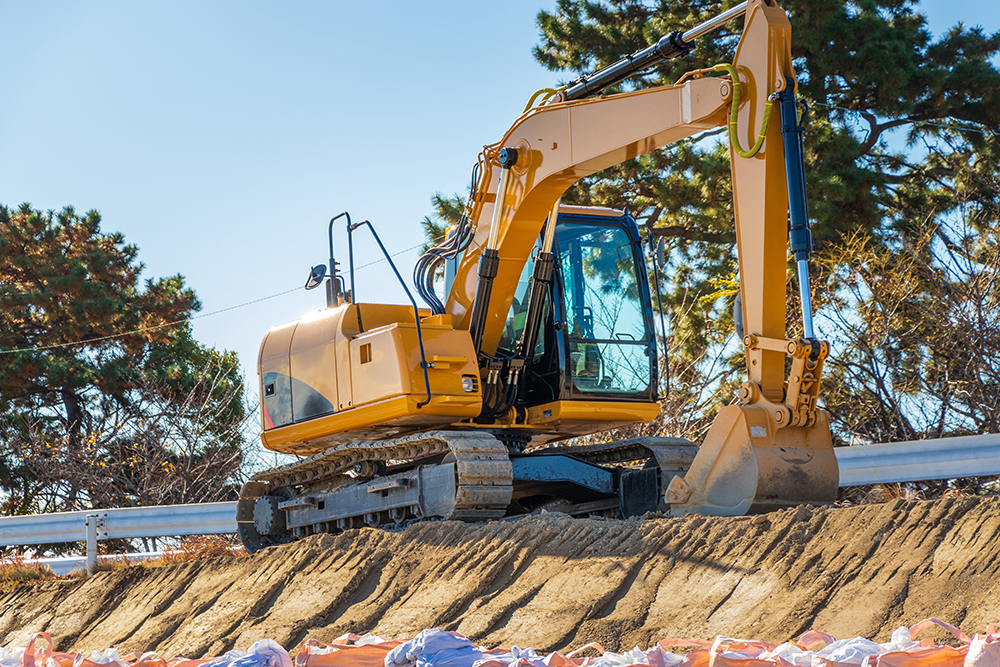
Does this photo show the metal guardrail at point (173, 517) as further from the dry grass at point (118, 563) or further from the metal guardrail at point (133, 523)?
the dry grass at point (118, 563)

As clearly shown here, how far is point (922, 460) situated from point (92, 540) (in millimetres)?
8462

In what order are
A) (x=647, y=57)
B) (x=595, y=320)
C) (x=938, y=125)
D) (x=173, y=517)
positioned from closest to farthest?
(x=647, y=57) → (x=595, y=320) → (x=173, y=517) → (x=938, y=125)

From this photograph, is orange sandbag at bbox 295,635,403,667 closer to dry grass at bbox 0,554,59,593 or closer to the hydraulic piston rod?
the hydraulic piston rod

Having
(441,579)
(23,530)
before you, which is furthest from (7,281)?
(441,579)

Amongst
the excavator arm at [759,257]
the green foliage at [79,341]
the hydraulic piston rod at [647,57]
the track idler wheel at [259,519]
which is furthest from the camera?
the green foliage at [79,341]

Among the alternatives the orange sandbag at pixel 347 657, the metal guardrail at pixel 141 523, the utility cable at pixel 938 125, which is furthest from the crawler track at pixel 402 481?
the utility cable at pixel 938 125

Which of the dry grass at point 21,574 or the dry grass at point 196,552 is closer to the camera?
the dry grass at point 196,552

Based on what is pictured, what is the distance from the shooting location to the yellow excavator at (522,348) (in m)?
8.17

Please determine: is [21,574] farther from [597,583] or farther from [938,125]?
[938,125]

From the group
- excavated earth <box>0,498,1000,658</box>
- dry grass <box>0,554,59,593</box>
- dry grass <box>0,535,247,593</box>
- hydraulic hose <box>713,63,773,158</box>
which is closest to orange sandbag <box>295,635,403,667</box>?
excavated earth <box>0,498,1000,658</box>

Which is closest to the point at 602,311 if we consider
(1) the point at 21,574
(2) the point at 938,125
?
(1) the point at 21,574

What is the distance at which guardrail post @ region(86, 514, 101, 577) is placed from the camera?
11.5 metres

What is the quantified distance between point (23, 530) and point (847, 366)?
36.3 ft

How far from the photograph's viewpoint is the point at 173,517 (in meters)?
11.8
